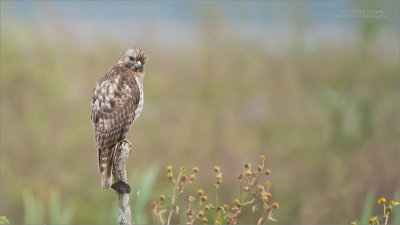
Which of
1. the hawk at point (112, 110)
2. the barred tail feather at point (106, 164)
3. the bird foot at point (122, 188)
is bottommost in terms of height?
the bird foot at point (122, 188)

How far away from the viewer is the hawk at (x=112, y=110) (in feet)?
8.36

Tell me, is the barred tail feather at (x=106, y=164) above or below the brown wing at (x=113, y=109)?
Answer: below

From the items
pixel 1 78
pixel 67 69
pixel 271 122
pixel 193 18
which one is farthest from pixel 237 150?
pixel 1 78

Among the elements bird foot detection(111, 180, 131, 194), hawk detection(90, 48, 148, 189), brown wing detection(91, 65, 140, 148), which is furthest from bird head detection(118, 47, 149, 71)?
bird foot detection(111, 180, 131, 194)

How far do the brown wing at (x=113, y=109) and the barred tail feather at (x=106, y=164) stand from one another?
1.0 inches

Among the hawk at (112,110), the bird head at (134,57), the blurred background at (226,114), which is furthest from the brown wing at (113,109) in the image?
the blurred background at (226,114)

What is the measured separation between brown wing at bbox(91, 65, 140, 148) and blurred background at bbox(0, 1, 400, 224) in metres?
1.58

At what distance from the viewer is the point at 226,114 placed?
4.96 metres

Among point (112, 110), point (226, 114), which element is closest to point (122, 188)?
point (112, 110)

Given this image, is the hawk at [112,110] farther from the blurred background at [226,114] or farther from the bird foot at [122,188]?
the blurred background at [226,114]

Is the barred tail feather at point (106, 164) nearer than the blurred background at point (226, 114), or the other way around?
the barred tail feather at point (106, 164)

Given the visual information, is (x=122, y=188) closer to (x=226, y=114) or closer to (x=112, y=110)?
(x=112, y=110)

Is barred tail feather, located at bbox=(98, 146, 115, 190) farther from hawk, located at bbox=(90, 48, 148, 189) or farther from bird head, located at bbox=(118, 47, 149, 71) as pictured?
bird head, located at bbox=(118, 47, 149, 71)

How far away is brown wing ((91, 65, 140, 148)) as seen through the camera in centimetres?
257
